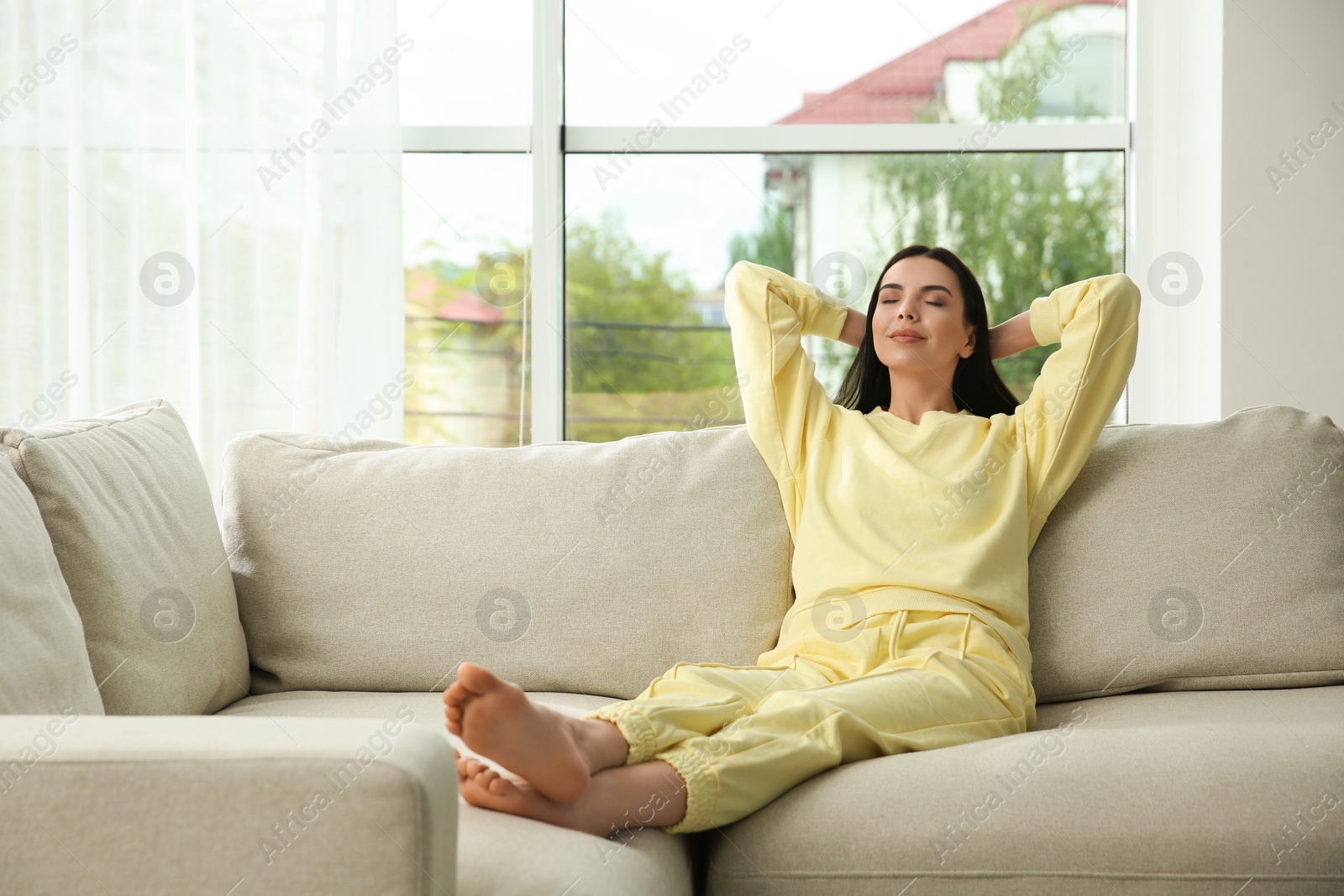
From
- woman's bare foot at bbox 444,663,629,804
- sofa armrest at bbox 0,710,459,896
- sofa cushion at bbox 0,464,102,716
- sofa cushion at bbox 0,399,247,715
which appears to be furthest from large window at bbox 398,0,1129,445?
sofa armrest at bbox 0,710,459,896

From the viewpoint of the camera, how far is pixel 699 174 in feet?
8.38

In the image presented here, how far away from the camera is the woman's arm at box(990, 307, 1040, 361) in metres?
1.78

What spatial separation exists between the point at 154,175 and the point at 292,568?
116cm

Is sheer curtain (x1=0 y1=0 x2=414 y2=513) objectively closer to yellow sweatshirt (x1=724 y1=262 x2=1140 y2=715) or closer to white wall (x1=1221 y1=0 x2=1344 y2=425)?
yellow sweatshirt (x1=724 y1=262 x2=1140 y2=715)

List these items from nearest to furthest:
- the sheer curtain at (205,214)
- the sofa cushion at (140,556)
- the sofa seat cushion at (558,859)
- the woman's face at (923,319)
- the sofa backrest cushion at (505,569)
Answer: the sofa seat cushion at (558,859) → the sofa cushion at (140,556) → the sofa backrest cushion at (505,569) → the woman's face at (923,319) → the sheer curtain at (205,214)

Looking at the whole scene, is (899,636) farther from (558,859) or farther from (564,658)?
(558,859)

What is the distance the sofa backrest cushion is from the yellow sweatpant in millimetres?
161

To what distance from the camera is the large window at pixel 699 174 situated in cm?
252

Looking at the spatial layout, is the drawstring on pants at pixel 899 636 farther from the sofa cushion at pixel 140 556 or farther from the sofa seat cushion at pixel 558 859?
the sofa cushion at pixel 140 556

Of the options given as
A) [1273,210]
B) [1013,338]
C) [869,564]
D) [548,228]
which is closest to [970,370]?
[1013,338]

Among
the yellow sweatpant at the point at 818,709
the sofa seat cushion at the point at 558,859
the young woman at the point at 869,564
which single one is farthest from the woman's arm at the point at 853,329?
the sofa seat cushion at the point at 558,859

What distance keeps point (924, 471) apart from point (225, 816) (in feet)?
3.63

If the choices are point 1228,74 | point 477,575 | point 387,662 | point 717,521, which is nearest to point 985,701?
point 717,521

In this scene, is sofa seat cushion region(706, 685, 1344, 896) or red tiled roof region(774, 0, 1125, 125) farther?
red tiled roof region(774, 0, 1125, 125)
